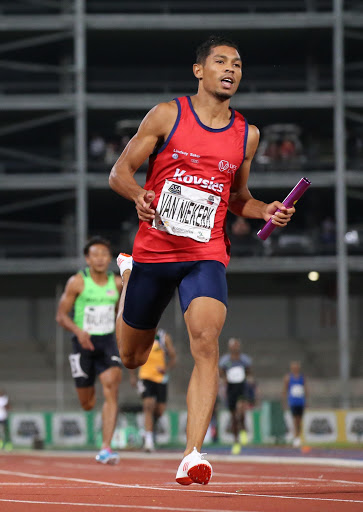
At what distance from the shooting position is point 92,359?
12094 mm

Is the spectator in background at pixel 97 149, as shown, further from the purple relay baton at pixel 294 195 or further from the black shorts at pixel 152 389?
the purple relay baton at pixel 294 195

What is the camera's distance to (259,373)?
132 feet

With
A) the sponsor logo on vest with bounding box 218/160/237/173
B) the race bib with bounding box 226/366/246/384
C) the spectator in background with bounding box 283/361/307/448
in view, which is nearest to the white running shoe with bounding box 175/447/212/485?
the sponsor logo on vest with bounding box 218/160/237/173

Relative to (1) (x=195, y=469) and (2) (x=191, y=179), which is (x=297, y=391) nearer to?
(2) (x=191, y=179)

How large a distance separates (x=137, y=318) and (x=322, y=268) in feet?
118

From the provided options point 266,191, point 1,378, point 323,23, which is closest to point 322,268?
point 266,191

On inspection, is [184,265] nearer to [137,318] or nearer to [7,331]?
[137,318]

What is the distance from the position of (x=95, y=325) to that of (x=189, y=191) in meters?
5.47

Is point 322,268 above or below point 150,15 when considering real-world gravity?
below

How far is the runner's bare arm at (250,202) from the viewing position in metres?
6.95

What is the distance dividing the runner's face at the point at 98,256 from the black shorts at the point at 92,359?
81 cm

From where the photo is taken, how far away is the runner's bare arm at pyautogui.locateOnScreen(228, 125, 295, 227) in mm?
6949

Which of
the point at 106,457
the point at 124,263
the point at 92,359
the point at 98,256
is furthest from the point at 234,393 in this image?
the point at 124,263

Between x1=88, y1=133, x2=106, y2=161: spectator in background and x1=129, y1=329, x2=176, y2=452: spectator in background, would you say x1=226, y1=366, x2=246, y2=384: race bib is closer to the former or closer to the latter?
x1=129, y1=329, x2=176, y2=452: spectator in background
